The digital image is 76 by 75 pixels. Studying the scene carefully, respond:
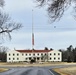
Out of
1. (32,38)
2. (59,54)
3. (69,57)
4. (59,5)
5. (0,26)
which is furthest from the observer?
(59,54)

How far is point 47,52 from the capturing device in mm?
188250

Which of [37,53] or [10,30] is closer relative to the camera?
[10,30]

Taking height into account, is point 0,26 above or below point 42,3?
above

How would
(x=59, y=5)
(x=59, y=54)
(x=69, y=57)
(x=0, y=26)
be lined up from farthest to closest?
1. (x=59, y=54)
2. (x=69, y=57)
3. (x=0, y=26)
4. (x=59, y=5)

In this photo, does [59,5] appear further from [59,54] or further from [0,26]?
[59,54]

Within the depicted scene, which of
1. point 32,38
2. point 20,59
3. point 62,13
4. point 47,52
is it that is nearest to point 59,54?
point 47,52

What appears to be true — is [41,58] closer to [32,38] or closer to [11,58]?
[11,58]

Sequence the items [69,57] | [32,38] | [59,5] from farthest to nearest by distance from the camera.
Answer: [69,57] < [32,38] < [59,5]

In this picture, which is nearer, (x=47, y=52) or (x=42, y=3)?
(x=42, y=3)

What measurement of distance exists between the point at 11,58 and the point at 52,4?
576ft

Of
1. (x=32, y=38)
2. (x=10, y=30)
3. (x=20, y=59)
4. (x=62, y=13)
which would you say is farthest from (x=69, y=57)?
(x=62, y=13)

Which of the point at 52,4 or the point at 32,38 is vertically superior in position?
the point at 32,38

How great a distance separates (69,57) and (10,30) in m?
135

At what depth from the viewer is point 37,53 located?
A: 616ft
